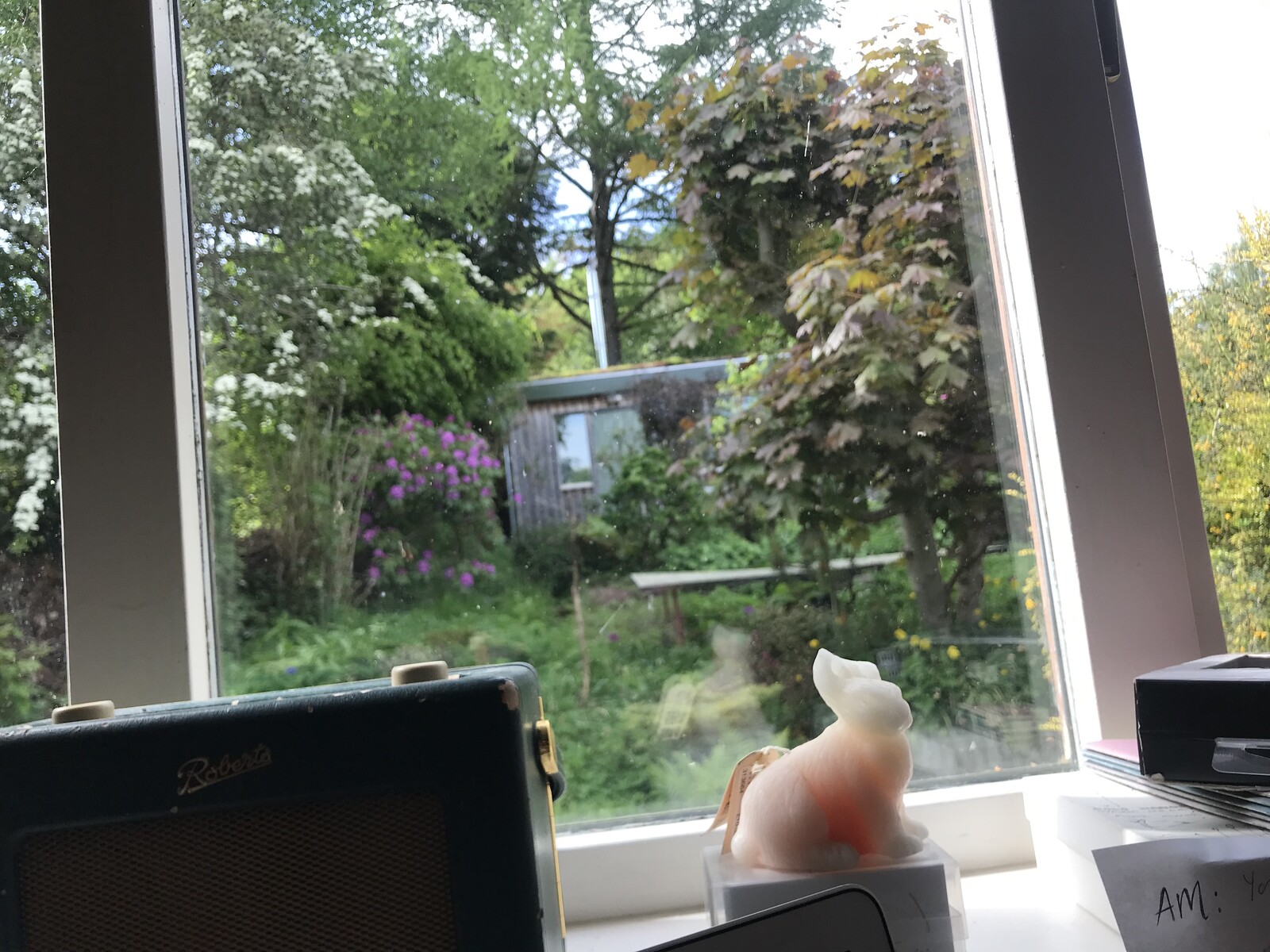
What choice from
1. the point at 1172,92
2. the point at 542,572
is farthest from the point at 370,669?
the point at 1172,92

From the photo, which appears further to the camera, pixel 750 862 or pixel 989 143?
pixel 989 143

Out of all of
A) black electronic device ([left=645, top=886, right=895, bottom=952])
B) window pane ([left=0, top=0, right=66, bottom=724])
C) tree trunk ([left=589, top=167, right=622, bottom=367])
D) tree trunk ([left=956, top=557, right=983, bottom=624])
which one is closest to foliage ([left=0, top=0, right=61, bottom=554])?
window pane ([left=0, top=0, right=66, bottom=724])

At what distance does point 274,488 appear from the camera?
0.94 meters

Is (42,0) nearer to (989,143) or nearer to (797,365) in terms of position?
(797,365)

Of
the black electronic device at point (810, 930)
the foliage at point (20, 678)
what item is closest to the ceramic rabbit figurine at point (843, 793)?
the black electronic device at point (810, 930)

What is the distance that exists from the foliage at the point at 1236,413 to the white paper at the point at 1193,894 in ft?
1.29

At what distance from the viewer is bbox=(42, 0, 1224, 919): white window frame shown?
34.3 inches

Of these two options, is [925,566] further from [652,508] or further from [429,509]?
[429,509]

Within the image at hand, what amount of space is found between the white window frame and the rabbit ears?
0.91 ft

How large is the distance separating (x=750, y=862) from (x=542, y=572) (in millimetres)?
360

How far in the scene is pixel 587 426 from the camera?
97 cm

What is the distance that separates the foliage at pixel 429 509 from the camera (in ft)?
3.11

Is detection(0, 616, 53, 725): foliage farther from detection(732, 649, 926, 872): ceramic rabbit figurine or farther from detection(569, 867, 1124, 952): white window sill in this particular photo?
detection(732, 649, 926, 872): ceramic rabbit figurine

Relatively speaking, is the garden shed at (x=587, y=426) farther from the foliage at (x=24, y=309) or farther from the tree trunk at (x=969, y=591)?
the foliage at (x=24, y=309)
